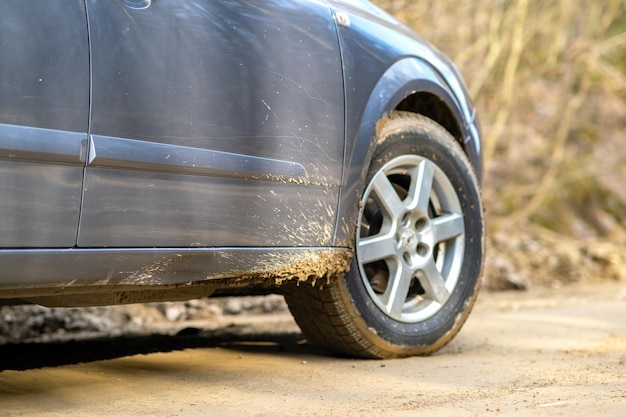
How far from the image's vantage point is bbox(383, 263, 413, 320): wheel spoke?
352 centimetres

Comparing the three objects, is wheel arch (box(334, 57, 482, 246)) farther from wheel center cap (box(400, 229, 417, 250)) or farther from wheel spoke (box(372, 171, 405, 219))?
wheel center cap (box(400, 229, 417, 250))

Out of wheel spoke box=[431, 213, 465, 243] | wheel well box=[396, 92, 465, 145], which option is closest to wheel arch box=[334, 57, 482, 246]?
wheel well box=[396, 92, 465, 145]

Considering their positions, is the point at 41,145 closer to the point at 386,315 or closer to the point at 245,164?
the point at 245,164

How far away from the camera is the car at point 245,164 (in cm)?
240

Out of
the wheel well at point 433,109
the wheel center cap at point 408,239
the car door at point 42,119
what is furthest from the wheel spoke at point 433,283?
the car door at point 42,119

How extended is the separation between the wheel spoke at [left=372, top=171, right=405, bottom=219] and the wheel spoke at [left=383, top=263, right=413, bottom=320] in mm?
202

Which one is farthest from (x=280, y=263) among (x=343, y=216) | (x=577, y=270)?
(x=577, y=270)

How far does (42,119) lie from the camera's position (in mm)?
2369

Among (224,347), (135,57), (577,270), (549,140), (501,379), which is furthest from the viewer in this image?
(549,140)

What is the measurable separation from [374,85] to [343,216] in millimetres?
503

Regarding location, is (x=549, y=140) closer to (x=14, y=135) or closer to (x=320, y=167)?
(x=320, y=167)

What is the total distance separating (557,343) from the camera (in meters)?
4.01

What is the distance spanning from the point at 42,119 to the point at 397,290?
5.33ft

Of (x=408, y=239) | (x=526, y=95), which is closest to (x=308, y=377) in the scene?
(x=408, y=239)
